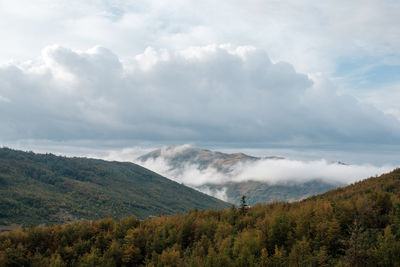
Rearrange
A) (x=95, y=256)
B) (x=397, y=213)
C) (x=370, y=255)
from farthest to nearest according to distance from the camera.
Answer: (x=95, y=256) → (x=397, y=213) → (x=370, y=255)

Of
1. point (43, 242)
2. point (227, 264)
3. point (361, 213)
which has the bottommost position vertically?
point (43, 242)

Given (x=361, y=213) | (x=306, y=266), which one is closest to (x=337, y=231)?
(x=361, y=213)

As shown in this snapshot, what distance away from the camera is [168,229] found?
96.4 meters

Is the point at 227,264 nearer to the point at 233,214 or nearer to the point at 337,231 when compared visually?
the point at 337,231

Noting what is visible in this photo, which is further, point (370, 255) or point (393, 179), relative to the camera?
point (393, 179)

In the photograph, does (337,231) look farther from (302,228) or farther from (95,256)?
(95,256)

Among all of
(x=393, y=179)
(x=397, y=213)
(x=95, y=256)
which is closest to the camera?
(x=397, y=213)

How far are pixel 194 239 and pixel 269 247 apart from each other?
90.4 feet

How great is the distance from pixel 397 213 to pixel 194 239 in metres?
54.1

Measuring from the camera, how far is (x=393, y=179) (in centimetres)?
12481

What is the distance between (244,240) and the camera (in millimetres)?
67812

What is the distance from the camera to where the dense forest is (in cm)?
5569

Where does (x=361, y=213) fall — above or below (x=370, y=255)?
above

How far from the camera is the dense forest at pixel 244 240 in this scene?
55.7m
